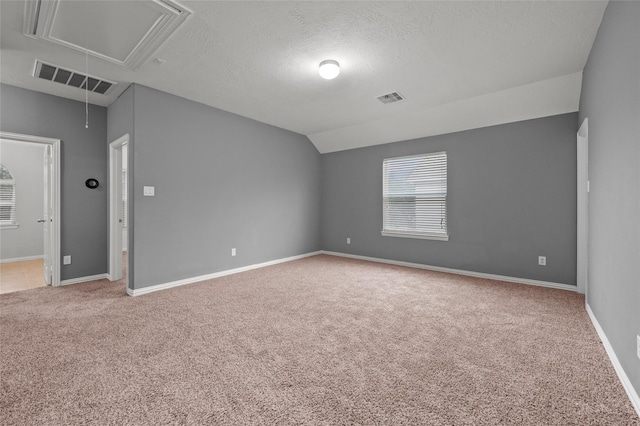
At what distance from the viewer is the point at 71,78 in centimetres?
338

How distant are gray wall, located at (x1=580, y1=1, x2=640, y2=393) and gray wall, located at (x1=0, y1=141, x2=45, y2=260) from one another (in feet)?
28.4

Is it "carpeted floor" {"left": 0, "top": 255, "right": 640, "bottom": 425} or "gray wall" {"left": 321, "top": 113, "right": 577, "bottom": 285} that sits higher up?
"gray wall" {"left": 321, "top": 113, "right": 577, "bottom": 285}

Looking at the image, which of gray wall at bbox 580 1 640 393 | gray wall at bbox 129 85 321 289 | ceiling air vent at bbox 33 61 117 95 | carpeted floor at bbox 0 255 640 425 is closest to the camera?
carpeted floor at bbox 0 255 640 425

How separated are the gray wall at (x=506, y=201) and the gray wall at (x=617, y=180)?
4.23 feet

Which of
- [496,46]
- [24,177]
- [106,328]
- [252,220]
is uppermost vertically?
[496,46]

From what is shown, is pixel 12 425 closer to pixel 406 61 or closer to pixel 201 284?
pixel 201 284

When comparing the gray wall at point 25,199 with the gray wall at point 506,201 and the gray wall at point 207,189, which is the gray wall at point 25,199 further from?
the gray wall at point 506,201

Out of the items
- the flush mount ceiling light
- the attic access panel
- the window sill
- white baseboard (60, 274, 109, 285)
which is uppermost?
the attic access panel

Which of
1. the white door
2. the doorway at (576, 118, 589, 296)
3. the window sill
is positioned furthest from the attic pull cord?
the doorway at (576, 118, 589, 296)

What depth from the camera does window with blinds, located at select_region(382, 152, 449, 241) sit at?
488 centimetres

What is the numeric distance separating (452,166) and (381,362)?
376cm

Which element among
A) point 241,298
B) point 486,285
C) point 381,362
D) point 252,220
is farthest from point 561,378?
point 252,220

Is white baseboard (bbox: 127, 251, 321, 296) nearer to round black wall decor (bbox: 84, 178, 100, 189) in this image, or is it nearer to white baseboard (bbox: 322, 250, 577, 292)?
white baseboard (bbox: 322, 250, 577, 292)

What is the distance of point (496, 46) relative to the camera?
2.70 metres
